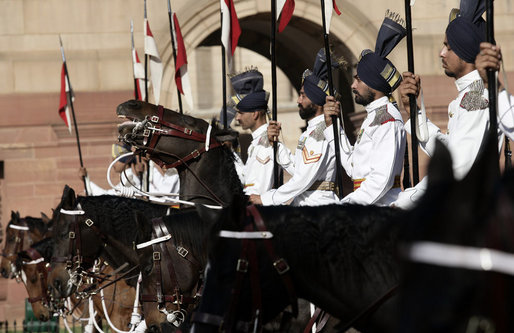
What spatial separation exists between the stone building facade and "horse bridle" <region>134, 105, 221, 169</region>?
7.54 metres

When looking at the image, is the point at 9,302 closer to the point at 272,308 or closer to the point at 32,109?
the point at 32,109

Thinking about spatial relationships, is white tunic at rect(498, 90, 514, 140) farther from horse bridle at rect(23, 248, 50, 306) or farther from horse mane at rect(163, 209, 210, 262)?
horse bridle at rect(23, 248, 50, 306)

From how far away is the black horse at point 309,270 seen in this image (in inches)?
129

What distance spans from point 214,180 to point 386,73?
143 centimetres

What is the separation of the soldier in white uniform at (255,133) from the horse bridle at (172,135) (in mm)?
1065

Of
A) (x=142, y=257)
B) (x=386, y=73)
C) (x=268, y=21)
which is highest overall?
(x=268, y=21)

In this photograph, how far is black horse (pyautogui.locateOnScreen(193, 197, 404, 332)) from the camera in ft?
10.8

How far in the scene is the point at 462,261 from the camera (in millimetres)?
2094

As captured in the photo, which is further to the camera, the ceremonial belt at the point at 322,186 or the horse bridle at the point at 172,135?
the ceremonial belt at the point at 322,186

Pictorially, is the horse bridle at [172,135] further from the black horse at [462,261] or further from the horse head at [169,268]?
the black horse at [462,261]

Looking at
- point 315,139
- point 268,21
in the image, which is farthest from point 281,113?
point 315,139

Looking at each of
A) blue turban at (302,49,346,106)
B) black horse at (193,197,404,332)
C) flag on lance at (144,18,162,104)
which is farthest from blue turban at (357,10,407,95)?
flag on lance at (144,18,162,104)

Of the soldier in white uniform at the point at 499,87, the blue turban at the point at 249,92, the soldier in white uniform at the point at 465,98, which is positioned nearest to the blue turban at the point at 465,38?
the soldier in white uniform at the point at 465,98

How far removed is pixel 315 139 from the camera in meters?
7.71
